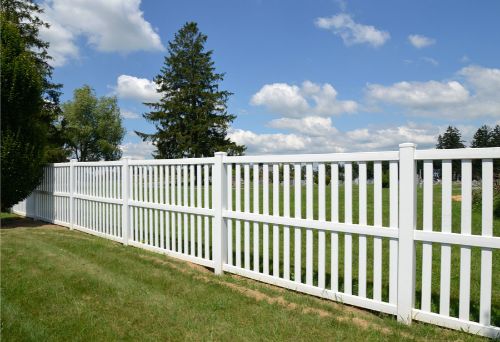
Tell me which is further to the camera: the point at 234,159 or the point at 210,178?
the point at 210,178

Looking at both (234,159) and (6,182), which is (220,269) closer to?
(234,159)

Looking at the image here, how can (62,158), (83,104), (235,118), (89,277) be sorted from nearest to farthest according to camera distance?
(89,277) < (62,158) < (235,118) < (83,104)

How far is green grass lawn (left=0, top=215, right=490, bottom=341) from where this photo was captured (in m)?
3.49

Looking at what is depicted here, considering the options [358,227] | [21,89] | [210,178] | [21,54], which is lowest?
[358,227]

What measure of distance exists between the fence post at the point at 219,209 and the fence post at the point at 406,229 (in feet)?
8.21

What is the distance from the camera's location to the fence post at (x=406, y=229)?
3.66 meters

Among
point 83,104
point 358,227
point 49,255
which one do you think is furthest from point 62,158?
point 358,227

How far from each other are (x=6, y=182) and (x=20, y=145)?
105cm

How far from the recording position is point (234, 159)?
17.4 feet

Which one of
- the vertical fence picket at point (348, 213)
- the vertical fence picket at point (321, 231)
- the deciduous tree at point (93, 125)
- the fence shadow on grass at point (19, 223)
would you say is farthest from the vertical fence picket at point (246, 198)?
the deciduous tree at point (93, 125)

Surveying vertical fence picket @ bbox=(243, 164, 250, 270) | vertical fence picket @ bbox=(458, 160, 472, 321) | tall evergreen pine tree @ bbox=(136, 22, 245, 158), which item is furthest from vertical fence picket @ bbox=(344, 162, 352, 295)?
tall evergreen pine tree @ bbox=(136, 22, 245, 158)

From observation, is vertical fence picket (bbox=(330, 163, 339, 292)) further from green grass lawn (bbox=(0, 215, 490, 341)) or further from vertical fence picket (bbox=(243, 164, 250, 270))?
vertical fence picket (bbox=(243, 164, 250, 270))

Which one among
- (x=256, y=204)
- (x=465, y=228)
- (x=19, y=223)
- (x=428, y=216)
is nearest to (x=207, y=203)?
(x=256, y=204)

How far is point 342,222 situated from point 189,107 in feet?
109
